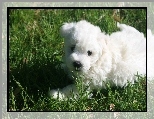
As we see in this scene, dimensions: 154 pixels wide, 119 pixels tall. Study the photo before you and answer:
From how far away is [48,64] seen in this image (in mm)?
4309

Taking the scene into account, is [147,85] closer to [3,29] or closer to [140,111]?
[140,111]

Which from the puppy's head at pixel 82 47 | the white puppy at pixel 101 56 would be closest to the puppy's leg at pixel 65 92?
the white puppy at pixel 101 56

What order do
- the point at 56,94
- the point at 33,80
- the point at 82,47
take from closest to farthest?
the point at 82,47 < the point at 56,94 < the point at 33,80

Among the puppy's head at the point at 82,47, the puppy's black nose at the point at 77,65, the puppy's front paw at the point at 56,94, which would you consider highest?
the puppy's head at the point at 82,47

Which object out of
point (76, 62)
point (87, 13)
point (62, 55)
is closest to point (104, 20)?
point (87, 13)

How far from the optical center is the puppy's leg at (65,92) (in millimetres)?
3958

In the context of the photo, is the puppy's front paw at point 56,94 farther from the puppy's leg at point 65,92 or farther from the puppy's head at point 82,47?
the puppy's head at point 82,47

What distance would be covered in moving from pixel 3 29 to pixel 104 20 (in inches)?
40.3

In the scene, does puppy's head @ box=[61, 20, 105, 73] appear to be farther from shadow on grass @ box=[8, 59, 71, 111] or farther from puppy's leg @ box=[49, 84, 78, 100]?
shadow on grass @ box=[8, 59, 71, 111]

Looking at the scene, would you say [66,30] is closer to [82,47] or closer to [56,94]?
[82,47]

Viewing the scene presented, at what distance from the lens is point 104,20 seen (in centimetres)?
448

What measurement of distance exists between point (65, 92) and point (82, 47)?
525mm

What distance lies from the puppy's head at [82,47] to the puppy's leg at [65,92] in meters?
0.23

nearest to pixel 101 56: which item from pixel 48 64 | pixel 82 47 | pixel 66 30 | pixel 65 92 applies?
pixel 82 47
